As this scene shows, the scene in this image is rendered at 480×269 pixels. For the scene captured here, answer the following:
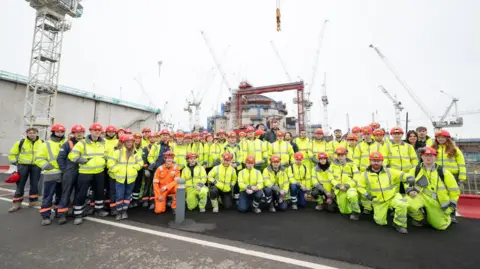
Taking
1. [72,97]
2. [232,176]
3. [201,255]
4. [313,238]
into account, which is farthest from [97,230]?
[72,97]

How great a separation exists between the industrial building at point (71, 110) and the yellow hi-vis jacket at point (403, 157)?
21.0m

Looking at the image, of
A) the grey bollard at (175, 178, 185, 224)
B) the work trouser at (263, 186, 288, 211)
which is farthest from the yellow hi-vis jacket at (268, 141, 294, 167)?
the grey bollard at (175, 178, 185, 224)

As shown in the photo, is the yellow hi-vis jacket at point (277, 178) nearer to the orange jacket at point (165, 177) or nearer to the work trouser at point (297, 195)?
the work trouser at point (297, 195)

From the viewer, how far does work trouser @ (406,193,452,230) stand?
4178 millimetres

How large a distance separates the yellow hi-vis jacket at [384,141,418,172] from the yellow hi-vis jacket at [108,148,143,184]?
654 centimetres

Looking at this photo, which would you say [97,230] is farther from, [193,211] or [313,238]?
[313,238]

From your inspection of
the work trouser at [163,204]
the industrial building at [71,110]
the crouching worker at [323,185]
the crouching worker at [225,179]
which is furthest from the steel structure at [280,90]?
the work trouser at [163,204]

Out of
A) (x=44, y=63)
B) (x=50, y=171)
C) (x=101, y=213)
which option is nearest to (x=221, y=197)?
(x=101, y=213)

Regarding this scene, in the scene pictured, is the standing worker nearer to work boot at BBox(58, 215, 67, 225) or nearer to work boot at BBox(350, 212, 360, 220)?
work boot at BBox(58, 215, 67, 225)

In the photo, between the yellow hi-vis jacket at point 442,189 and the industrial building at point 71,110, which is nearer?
the yellow hi-vis jacket at point 442,189

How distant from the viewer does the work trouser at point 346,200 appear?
485 cm

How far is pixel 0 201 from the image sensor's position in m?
6.18

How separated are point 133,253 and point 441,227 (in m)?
5.96

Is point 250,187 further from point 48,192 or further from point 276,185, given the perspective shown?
point 48,192
